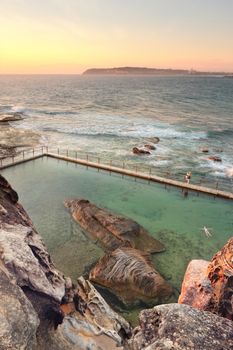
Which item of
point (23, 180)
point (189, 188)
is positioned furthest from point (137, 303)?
point (23, 180)

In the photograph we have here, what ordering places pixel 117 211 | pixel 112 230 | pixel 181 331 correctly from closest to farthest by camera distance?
pixel 181 331 < pixel 112 230 < pixel 117 211

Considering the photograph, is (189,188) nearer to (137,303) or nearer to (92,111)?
(137,303)

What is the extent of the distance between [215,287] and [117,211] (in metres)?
15.7

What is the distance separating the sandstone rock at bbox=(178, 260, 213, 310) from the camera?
1267 cm

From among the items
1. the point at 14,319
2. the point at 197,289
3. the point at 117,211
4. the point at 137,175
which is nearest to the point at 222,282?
the point at 197,289

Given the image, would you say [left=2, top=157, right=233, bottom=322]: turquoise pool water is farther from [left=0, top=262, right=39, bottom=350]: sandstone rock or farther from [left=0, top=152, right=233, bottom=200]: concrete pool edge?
[left=0, top=262, right=39, bottom=350]: sandstone rock

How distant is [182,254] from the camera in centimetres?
2175

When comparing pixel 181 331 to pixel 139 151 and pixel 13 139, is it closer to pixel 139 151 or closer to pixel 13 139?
pixel 139 151

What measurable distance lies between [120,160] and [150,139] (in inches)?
590

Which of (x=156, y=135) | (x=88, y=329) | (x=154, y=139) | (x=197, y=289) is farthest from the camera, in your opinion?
(x=156, y=135)

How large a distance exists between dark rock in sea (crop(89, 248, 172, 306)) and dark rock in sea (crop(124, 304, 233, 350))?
11.4 metres

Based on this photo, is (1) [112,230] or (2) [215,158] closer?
(1) [112,230]

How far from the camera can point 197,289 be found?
13656 millimetres

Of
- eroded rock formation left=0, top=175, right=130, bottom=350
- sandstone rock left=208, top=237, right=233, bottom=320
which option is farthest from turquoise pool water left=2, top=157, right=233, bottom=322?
eroded rock formation left=0, top=175, right=130, bottom=350
